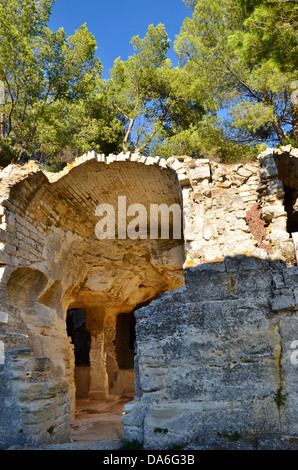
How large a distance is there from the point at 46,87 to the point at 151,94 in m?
4.20

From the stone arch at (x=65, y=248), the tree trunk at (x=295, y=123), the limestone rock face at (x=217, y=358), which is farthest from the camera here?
the tree trunk at (x=295, y=123)

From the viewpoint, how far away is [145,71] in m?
14.2

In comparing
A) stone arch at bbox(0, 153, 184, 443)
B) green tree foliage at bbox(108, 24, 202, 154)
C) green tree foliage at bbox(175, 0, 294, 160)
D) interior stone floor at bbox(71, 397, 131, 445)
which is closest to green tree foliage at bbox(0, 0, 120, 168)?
green tree foliage at bbox(108, 24, 202, 154)

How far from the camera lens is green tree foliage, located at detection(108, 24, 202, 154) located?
13.9 m

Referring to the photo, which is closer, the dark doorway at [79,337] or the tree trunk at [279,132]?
the tree trunk at [279,132]

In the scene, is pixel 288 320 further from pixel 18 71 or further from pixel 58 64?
pixel 58 64

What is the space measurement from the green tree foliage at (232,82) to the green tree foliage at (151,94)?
122 centimetres

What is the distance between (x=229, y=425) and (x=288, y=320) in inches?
47.2

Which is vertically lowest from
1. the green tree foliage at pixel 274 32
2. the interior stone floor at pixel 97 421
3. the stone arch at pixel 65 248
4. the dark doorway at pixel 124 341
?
the interior stone floor at pixel 97 421

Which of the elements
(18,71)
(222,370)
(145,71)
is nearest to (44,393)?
(222,370)

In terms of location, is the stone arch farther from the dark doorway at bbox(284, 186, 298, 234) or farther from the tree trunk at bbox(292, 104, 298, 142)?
the tree trunk at bbox(292, 104, 298, 142)

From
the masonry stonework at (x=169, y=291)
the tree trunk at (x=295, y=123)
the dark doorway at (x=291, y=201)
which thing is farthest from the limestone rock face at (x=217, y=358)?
the tree trunk at (x=295, y=123)

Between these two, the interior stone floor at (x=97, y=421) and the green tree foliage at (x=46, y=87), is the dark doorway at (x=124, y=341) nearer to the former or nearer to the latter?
the interior stone floor at (x=97, y=421)

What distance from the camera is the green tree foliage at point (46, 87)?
11.3 metres
